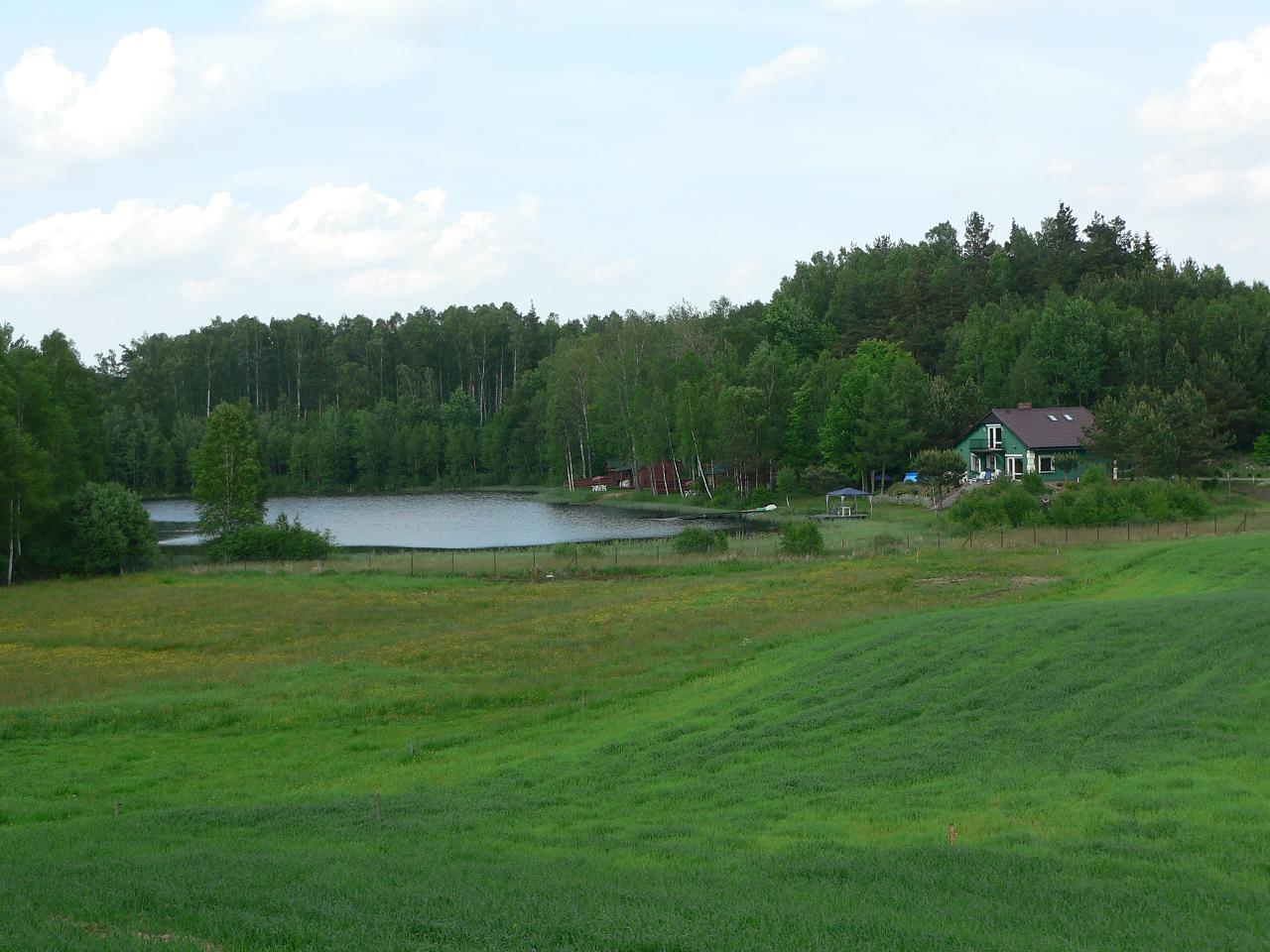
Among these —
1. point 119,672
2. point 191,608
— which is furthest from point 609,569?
point 119,672

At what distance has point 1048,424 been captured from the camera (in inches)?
3371

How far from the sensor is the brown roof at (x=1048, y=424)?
3292 inches

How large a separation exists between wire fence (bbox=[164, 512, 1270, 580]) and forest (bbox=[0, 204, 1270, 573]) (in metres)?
13.4

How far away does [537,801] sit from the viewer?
1638cm

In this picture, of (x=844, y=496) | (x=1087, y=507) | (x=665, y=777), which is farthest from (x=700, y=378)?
(x=665, y=777)

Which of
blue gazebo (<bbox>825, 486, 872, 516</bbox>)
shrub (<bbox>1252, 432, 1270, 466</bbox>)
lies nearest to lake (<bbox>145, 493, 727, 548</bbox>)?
blue gazebo (<bbox>825, 486, 872, 516</bbox>)

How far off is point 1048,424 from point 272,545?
57.9 metres

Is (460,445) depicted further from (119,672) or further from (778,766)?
(778,766)

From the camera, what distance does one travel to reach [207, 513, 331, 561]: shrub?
196 ft

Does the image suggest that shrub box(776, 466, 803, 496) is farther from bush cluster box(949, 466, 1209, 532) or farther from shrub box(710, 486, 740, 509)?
bush cluster box(949, 466, 1209, 532)

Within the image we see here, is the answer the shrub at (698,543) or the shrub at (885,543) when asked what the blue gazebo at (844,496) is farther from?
the shrub at (698,543)

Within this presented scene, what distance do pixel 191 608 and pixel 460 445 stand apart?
9995 cm

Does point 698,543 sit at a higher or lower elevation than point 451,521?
lower

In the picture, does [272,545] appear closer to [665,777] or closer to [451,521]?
[451,521]
